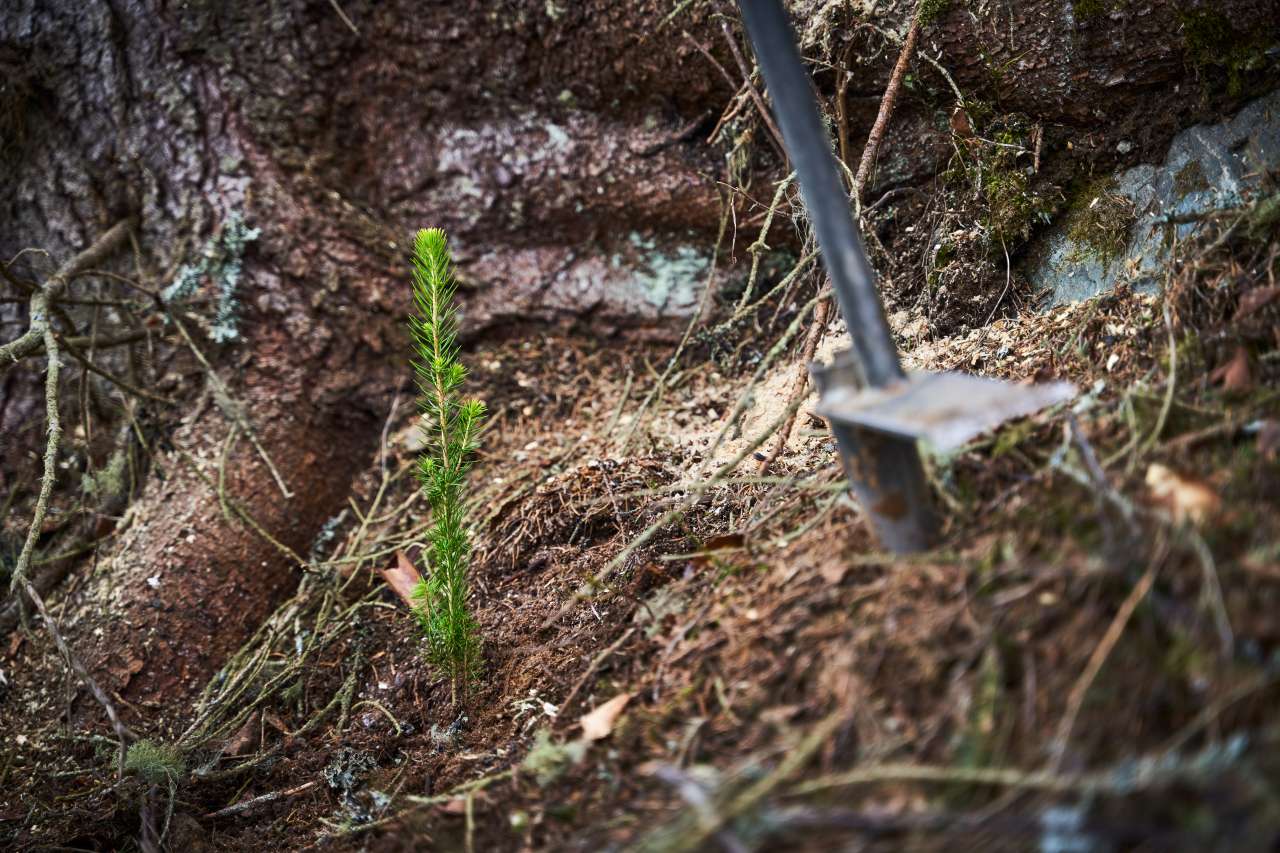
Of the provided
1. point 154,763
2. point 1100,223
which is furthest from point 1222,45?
point 154,763

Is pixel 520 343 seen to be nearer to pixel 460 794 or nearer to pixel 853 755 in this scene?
pixel 460 794

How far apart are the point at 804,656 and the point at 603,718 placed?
44 centimetres

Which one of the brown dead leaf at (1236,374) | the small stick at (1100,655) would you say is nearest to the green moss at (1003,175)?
the brown dead leaf at (1236,374)

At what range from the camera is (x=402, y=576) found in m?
2.62

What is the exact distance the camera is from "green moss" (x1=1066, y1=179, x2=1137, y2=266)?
2211mm

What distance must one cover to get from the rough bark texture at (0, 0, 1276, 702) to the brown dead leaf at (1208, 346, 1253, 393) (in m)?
1.85

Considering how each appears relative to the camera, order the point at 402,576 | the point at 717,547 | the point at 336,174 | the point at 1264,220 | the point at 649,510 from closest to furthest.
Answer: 1. the point at 1264,220
2. the point at 717,547
3. the point at 649,510
4. the point at 402,576
5. the point at 336,174

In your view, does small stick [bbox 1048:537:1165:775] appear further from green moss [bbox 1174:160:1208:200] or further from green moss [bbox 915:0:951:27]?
green moss [bbox 915:0:951:27]

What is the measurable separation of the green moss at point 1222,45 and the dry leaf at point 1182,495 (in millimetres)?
1308

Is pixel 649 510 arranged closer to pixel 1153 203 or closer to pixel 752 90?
pixel 752 90

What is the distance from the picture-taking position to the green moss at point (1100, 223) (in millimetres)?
2211

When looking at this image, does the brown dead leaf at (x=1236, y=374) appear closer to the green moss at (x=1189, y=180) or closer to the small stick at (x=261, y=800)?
the green moss at (x=1189, y=180)

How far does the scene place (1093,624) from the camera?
3.93ft

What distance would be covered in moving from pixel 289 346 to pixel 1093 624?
2777mm
